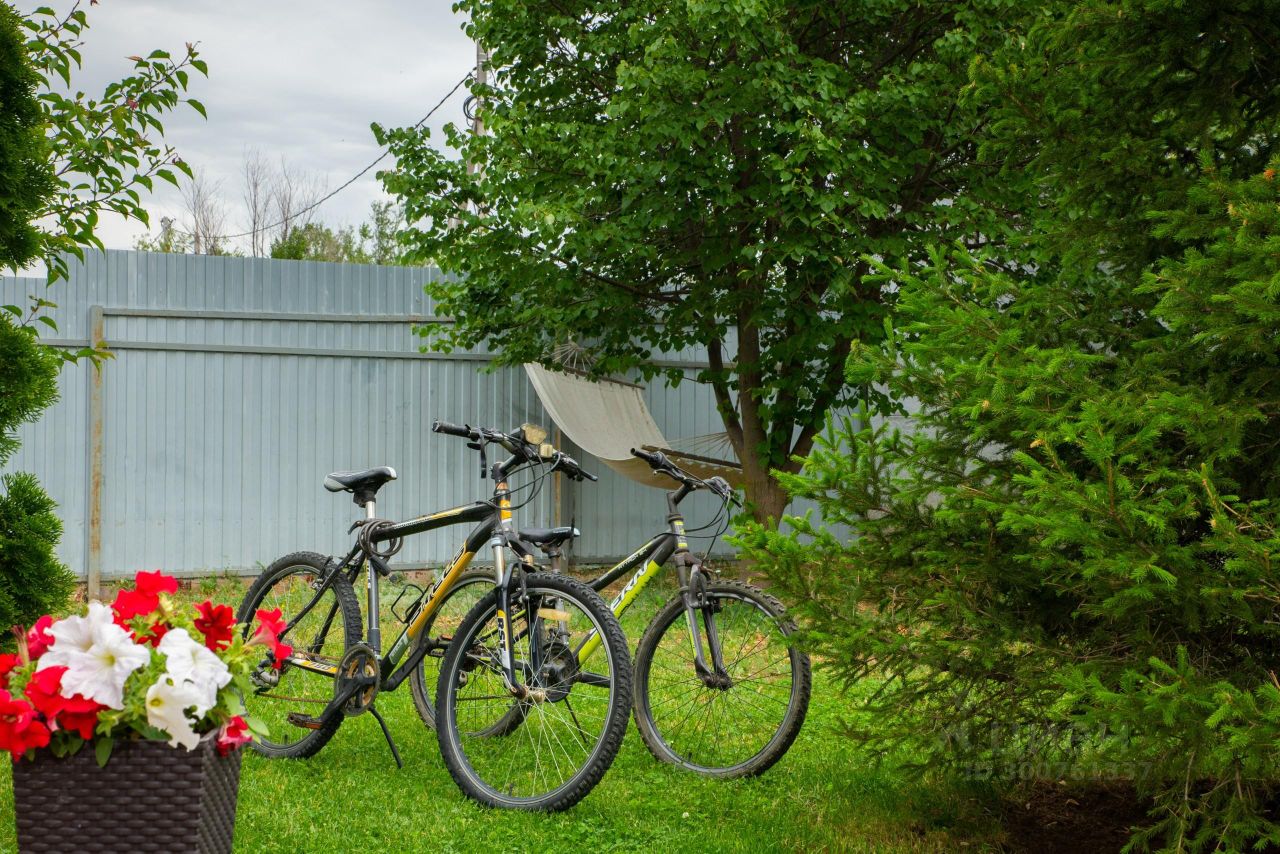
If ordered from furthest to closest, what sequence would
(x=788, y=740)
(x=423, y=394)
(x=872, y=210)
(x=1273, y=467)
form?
(x=423, y=394) < (x=872, y=210) < (x=788, y=740) < (x=1273, y=467)

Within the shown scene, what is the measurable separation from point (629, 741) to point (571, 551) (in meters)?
4.47

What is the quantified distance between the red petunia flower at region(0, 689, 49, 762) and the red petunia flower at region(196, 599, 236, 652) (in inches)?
13.9

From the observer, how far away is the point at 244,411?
789 cm

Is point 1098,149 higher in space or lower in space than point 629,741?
higher

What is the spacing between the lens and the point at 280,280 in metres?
7.94

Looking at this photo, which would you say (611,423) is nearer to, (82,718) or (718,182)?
(718,182)

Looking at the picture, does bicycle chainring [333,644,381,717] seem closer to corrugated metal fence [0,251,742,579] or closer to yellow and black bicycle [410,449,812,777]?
yellow and black bicycle [410,449,812,777]

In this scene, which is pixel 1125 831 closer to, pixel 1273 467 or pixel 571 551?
pixel 1273 467

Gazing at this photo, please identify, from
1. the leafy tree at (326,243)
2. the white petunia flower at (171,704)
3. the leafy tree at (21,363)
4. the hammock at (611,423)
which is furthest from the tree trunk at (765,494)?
the leafy tree at (326,243)

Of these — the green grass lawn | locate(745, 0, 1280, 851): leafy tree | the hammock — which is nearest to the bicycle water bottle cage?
the green grass lawn

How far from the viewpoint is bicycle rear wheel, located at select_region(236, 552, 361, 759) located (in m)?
3.85

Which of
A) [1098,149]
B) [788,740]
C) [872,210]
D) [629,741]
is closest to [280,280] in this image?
[872,210]

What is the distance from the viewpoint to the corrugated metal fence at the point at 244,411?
24.4ft

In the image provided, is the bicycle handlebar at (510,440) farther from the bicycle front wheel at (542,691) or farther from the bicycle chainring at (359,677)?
the bicycle chainring at (359,677)
